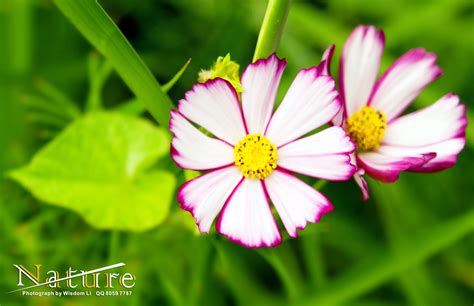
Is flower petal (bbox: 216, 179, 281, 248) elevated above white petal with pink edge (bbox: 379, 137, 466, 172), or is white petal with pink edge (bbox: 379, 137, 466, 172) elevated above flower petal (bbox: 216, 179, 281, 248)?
white petal with pink edge (bbox: 379, 137, 466, 172)

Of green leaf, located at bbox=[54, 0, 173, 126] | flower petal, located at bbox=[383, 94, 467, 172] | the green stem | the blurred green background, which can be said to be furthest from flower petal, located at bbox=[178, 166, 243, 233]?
the green stem

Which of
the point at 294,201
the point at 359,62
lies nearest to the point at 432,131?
the point at 359,62

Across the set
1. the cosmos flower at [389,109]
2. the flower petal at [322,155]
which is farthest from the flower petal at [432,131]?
the flower petal at [322,155]

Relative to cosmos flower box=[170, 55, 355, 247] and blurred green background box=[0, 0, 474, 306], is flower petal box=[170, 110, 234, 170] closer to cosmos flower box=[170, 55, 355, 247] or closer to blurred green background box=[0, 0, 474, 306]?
cosmos flower box=[170, 55, 355, 247]

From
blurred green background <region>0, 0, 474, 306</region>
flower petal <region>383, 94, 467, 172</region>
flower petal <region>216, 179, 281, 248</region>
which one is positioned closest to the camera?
flower petal <region>216, 179, 281, 248</region>

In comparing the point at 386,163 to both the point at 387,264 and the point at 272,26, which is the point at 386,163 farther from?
the point at 387,264

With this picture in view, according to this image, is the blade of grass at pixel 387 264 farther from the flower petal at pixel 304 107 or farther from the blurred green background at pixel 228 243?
the flower petal at pixel 304 107

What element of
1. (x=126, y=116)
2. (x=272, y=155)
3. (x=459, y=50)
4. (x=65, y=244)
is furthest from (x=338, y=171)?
(x=459, y=50)
